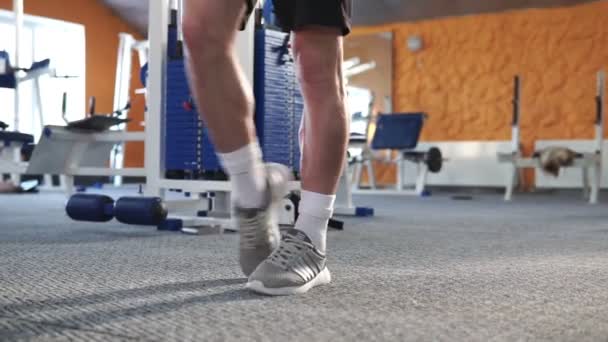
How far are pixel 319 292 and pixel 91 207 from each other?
4.06 feet

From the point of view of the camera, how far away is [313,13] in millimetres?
1066

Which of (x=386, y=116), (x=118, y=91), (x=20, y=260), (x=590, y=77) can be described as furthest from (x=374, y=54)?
(x=20, y=260)

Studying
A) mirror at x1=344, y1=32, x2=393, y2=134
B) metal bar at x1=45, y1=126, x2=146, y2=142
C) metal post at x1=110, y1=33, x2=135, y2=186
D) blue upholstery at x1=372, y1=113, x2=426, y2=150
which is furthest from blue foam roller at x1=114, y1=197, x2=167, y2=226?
mirror at x1=344, y1=32, x2=393, y2=134

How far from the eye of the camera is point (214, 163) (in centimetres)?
240

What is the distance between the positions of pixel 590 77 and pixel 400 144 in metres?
2.14

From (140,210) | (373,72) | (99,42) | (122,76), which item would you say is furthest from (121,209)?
(99,42)

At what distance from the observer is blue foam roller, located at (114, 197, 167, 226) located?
203 centimetres

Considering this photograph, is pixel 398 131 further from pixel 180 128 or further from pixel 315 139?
pixel 315 139

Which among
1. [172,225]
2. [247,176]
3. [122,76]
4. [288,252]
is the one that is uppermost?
[122,76]

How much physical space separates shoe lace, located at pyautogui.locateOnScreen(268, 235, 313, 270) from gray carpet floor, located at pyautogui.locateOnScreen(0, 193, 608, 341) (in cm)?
7

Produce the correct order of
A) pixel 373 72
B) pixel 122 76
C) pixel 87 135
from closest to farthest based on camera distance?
pixel 87 135
pixel 122 76
pixel 373 72

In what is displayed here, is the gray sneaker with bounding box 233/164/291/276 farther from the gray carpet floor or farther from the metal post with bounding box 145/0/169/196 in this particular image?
the metal post with bounding box 145/0/169/196

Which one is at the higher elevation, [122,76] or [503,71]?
[503,71]

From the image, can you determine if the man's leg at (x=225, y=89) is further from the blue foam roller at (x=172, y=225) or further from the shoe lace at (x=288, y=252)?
the blue foam roller at (x=172, y=225)
